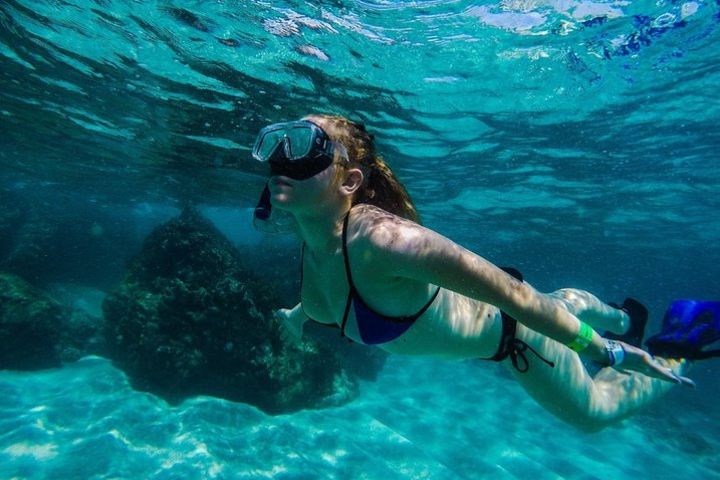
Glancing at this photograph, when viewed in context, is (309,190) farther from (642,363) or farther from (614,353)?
(642,363)

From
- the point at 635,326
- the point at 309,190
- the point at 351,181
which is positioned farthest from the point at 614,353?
the point at 635,326

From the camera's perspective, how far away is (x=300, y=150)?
311 centimetres

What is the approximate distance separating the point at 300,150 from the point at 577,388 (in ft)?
12.5

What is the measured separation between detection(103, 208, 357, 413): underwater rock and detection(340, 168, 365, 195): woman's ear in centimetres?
753

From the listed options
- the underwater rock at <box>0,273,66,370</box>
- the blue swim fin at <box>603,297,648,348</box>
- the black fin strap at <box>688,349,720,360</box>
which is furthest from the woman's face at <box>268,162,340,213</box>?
the underwater rock at <box>0,273,66,370</box>

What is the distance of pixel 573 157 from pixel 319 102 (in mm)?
9857

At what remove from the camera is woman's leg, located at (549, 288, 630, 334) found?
483 cm

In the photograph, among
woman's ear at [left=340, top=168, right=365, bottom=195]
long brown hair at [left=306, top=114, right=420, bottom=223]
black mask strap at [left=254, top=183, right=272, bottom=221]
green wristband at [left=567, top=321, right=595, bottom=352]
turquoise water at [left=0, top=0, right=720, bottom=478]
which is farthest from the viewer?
turquoise water at [left=0, top=0, right=720, bottom=478]

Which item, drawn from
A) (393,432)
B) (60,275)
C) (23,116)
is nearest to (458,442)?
(393,432)

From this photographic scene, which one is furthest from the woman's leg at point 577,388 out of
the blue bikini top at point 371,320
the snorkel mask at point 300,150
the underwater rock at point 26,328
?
the underwater rock at point 26,328

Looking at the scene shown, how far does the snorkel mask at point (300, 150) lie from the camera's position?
307 centimetres

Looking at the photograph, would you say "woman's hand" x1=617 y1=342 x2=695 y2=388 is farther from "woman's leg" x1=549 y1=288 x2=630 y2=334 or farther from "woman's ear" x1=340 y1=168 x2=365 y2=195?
"woman's ear" x1=340 y1=168 x2=365 y2=195

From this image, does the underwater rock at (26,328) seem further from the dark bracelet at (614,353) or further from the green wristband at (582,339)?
the dark bracelet at (614,353)

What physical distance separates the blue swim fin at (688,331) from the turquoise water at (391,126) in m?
5.47
